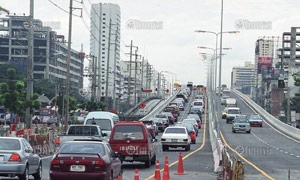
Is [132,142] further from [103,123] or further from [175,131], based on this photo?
[175,131]

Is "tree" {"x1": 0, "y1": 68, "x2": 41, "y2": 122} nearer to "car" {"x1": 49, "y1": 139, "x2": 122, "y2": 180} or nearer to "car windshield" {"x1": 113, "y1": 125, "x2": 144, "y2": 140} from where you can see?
"car windshield" {"x1": 113, "y1": 125, "x2": 144, "y2": 140}

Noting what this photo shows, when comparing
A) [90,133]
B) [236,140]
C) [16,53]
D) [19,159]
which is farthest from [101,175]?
→ [16,53]

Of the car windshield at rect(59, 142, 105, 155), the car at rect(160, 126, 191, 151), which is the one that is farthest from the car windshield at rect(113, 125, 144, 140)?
the car at rect(160, 126, 191, 151)

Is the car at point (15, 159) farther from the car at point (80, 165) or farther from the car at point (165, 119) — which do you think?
the car at point (165, 119)

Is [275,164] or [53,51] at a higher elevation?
[53,51]

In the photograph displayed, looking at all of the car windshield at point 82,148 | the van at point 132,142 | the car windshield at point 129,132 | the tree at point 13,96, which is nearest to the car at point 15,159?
the car windshield at point 82,148

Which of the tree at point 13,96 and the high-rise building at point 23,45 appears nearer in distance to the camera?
the tree at point 13,96

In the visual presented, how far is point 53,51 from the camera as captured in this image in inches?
6821

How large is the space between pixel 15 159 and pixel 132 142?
36.3 ft

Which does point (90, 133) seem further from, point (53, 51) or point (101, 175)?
point (53, 51)

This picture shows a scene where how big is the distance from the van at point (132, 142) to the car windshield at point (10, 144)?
1008 centimetres

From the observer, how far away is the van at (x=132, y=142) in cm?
Answer: 3209

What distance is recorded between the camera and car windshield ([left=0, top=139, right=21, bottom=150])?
22.3 m

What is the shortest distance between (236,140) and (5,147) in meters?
45.5
